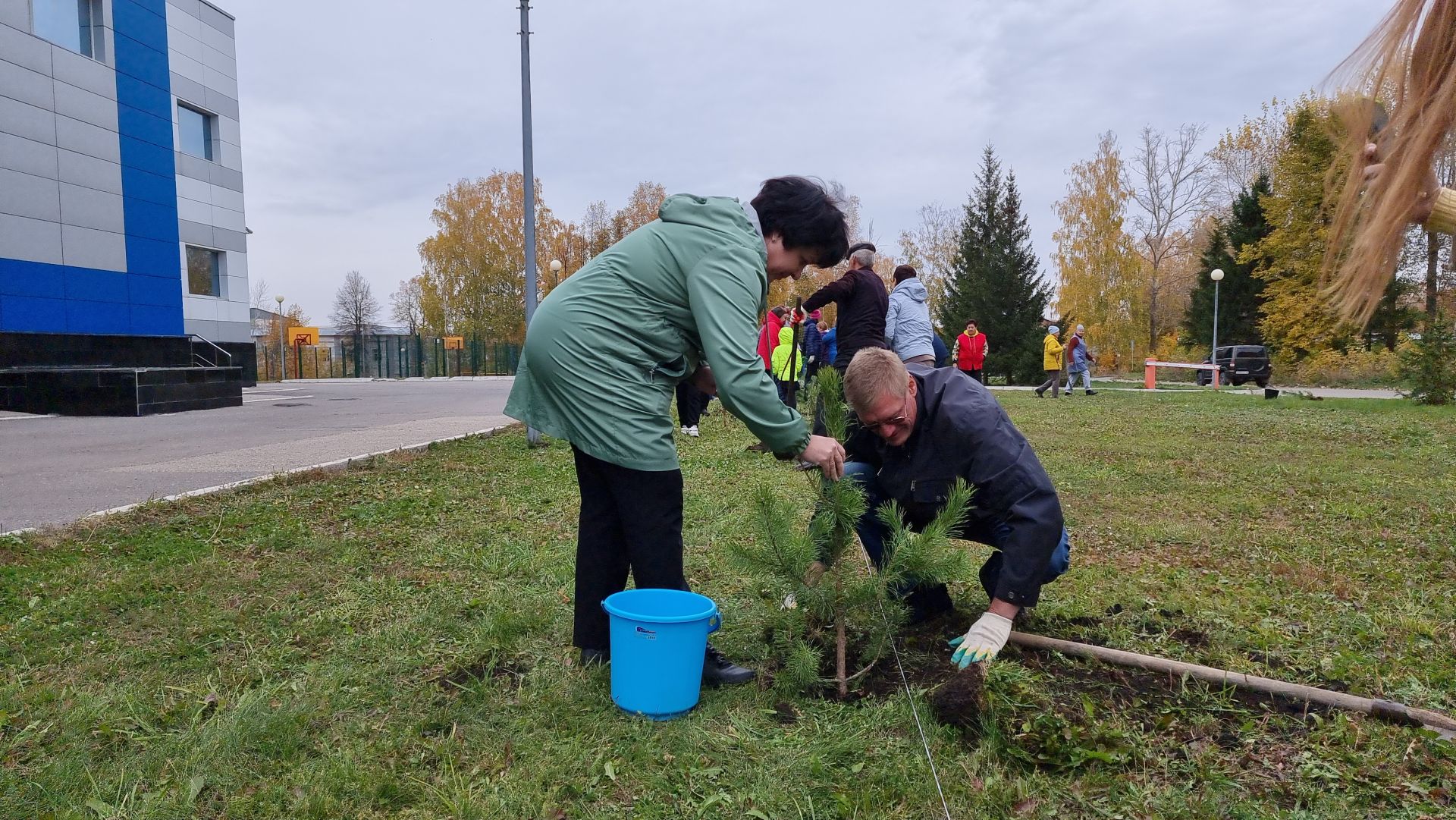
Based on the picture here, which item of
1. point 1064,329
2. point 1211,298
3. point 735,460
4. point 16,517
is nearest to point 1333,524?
point 735,460

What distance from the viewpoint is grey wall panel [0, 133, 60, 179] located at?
46.1 feet

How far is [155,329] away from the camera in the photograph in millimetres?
17125

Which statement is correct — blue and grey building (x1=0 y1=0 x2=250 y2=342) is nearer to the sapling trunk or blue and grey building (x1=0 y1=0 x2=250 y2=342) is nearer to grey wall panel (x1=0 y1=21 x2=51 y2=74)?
grey wall panel (x1=0 y1=21 x2=51 y2=74)

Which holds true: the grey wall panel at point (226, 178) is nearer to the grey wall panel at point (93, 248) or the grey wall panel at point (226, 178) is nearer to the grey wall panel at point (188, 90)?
the grey wall panel at point (188, 90)

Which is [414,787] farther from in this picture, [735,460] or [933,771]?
[735,460]

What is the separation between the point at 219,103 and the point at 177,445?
16.4m

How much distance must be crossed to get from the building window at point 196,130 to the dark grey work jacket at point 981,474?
23376 mm

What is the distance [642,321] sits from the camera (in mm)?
2480

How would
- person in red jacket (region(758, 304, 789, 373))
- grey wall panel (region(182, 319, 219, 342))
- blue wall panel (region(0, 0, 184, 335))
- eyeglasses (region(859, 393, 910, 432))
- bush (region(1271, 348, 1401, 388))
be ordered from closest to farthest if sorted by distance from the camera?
1. eyeglasses (region(859, 393, 910, 432))
2. person in red jacket (region(758, 304, 789, 373))
3. blue wall panel (region(0, 0, 184, 335))
4. grey wall panel (region(182, 319, 219, 342))
5. bush (region(1271, 348, 1401, 388))

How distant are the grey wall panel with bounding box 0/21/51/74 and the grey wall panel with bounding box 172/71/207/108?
516 cm

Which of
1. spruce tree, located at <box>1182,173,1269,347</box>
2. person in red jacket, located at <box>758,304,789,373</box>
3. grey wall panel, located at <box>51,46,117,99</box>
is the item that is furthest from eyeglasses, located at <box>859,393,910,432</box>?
spruce tree, located at <box>1182,173,1269,347</box>

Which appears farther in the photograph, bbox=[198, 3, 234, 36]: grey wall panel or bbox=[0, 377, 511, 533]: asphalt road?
bbox=[198, 3, 234, 36]: grey wall panel

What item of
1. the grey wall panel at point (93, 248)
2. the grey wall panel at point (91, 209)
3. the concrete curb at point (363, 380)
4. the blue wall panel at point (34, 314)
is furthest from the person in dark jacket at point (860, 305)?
the concrete curb at point (363, 380)

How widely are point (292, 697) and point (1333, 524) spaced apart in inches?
208
